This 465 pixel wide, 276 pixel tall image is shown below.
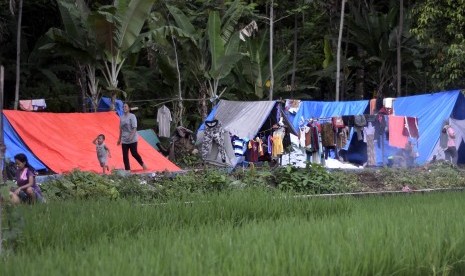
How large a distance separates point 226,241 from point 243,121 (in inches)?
481

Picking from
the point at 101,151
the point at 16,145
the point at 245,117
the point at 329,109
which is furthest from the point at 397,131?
the point at 16,145

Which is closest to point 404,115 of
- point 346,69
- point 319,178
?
point 319,178

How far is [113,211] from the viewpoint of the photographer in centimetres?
716

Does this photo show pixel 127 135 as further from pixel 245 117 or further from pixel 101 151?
pixel 245 117

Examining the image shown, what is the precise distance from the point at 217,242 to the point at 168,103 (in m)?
16.8

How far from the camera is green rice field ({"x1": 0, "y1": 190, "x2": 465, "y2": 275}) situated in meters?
4.29

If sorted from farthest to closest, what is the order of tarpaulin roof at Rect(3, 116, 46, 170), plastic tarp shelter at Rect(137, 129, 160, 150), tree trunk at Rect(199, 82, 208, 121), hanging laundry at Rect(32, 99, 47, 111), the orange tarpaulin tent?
tree trunk at Rect(199, 82, 208, 121) < plastic tarp shelter at Rect(137, 129, 160, 150) < hanging laundry at Rect(32, 99, 47, 111) < the orange tarpaulin tent < tarpaulin roof at Rect(3, 116, 46, 170)

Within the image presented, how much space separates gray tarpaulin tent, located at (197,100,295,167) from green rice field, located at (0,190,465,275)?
8.80m

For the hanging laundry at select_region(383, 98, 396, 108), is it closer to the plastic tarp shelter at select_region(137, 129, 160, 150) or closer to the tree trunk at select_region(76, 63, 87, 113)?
the plastic tarp shelter at select_region(137, 129, 160, 150)

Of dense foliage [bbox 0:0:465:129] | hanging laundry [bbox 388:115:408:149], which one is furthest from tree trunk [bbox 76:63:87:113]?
hanging laundry [bbox 388:115:408:149]

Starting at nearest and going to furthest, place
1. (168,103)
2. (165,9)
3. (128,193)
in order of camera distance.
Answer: (128,193) → (165,9) → (168,103)

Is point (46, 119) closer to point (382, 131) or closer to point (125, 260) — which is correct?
point (382, 131)

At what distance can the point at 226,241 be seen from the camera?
514cm

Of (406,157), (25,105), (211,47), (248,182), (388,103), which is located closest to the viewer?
(248,182)
